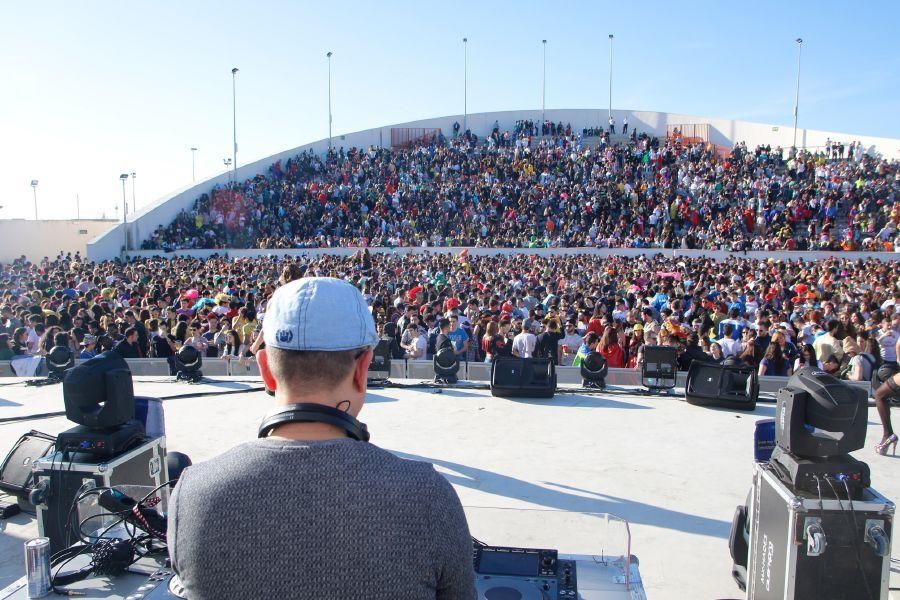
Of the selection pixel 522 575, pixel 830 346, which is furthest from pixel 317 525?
pixel 830 346

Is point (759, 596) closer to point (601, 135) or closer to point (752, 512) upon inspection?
point (752, 512)

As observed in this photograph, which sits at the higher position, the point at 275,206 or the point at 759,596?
the point at 275,206

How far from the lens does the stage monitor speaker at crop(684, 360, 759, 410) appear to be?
24.7 feet

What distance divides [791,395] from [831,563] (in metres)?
0.85

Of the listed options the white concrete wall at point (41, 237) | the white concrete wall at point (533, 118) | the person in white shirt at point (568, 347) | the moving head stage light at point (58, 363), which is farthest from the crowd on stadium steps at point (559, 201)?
the moving head stage light at point (58, 363)

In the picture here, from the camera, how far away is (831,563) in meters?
3.24

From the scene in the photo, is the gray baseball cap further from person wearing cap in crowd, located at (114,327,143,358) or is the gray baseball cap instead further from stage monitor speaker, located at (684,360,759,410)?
person wearing cap in crowd, located at (114,327,143,358)

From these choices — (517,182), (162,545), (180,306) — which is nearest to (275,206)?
(517,182)

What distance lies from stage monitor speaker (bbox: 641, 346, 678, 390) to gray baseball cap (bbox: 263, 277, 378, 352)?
735 centimetres

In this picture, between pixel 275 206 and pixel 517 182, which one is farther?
pixel 517 182

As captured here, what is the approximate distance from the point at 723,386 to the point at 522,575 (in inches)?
223

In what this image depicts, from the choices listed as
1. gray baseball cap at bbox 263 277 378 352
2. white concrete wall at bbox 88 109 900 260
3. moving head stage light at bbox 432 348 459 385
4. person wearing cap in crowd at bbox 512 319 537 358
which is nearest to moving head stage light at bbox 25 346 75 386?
moving head stage light at bbox 432 348 459 385

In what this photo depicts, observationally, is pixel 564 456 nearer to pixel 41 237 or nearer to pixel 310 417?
pixel 310 417

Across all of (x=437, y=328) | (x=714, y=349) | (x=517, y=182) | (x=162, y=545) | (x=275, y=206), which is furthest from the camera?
(x=517, y=182)
